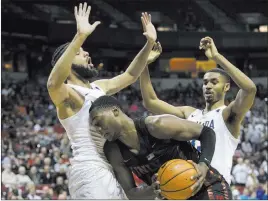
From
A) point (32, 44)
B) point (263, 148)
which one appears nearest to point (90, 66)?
point (263, 148)

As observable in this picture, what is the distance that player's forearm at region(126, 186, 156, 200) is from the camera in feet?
12.9

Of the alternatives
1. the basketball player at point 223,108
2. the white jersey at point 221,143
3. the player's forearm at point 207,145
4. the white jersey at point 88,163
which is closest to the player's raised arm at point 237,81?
the basketball player at point 223,108

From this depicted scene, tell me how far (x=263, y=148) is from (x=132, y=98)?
24.9 ft

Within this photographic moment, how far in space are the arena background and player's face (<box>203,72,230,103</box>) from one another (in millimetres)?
13164

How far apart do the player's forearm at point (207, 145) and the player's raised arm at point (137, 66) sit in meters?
0.95

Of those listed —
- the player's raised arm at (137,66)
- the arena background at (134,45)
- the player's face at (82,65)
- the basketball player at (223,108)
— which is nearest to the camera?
the player's face at (82,65)

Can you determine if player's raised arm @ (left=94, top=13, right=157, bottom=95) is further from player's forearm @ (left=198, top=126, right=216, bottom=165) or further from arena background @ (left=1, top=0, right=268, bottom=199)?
arena background @ (left=1, top=0, right=268, bottom=199)

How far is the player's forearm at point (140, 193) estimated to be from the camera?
3943 mm

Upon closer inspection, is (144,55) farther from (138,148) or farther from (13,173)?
(13,173)

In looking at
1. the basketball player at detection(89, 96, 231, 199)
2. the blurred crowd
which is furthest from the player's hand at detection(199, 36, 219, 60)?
the blurred crowd

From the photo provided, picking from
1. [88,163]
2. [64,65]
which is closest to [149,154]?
[88,163]

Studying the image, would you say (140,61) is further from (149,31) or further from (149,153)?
(149,153)

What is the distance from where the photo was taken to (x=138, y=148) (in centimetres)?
404

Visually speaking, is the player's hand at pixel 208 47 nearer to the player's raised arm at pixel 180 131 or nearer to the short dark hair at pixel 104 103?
the player's raised arm at pixel 180 131
